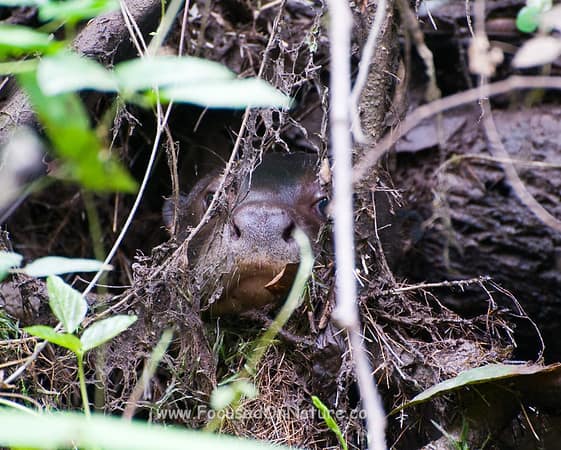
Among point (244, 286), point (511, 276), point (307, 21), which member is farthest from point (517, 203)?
point (244, 286)

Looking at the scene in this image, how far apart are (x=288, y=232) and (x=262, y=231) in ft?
0.42

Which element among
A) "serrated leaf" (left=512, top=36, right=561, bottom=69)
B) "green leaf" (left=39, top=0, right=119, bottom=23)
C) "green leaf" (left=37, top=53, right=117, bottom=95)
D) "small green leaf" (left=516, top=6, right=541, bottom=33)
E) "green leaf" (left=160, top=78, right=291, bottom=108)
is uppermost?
"green leaf" (left=39, top=0, right=119, bottom=23)

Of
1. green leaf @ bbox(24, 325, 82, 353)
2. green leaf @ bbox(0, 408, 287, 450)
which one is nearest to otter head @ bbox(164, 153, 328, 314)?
green leaf @ bbox(24, 325, 82, 353)

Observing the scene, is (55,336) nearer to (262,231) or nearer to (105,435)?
(105,435)

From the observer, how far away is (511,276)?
3824 mm

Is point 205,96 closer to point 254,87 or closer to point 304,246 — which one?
point 254,87

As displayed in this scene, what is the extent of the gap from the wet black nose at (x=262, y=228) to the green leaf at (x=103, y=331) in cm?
90

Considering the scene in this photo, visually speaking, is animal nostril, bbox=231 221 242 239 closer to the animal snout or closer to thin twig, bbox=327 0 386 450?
the animal snout

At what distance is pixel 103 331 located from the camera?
5.61ft

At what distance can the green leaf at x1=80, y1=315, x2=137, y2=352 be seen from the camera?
66.6 inches

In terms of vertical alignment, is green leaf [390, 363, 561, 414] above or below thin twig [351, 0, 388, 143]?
below

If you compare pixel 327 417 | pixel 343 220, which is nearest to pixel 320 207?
pixel 327 417

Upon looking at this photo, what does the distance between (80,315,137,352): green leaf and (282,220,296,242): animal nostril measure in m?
1.02

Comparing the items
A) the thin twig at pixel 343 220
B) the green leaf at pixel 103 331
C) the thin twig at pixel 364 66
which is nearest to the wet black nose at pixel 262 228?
the thin twig at pixel 364 66
